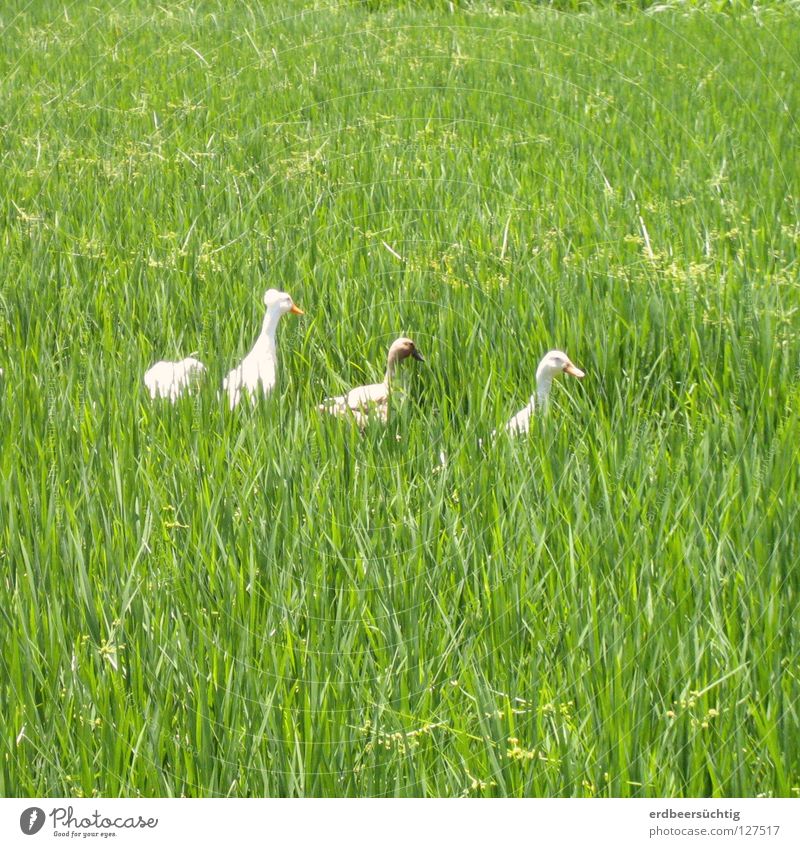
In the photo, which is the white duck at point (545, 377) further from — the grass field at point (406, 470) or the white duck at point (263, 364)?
the white duck at point (263, 364)

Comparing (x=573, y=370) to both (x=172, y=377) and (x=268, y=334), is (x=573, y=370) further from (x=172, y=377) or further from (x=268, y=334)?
(x=172, y=377)

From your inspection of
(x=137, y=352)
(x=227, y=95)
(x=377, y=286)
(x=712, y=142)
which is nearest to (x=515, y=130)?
(x=712, y=142)

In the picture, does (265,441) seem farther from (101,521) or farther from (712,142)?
(712,142)

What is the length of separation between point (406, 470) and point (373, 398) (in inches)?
17.5

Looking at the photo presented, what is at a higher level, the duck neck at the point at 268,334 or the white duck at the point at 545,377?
the duck neck at the point at 268,334

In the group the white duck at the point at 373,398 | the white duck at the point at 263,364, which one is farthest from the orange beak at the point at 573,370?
the white duck at the point at 263,364

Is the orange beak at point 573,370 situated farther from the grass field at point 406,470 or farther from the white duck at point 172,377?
the white duck at point 172,377

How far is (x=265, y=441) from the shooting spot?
9.57ft

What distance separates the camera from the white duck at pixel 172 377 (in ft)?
10.4

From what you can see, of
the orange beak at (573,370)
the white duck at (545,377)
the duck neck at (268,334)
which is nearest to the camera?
the white duck at (545,377)

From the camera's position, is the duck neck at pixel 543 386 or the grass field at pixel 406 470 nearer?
the grass field at pixel 406 470

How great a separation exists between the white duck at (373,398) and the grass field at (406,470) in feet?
0.21

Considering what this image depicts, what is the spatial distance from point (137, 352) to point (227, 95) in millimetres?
3552

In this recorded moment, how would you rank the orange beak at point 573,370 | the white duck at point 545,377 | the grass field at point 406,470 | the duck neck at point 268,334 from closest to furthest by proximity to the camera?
the grass field at point 406,470, the white duck at point 545,377, the orange beak at point 573,370, the duck neck at point 268,334
